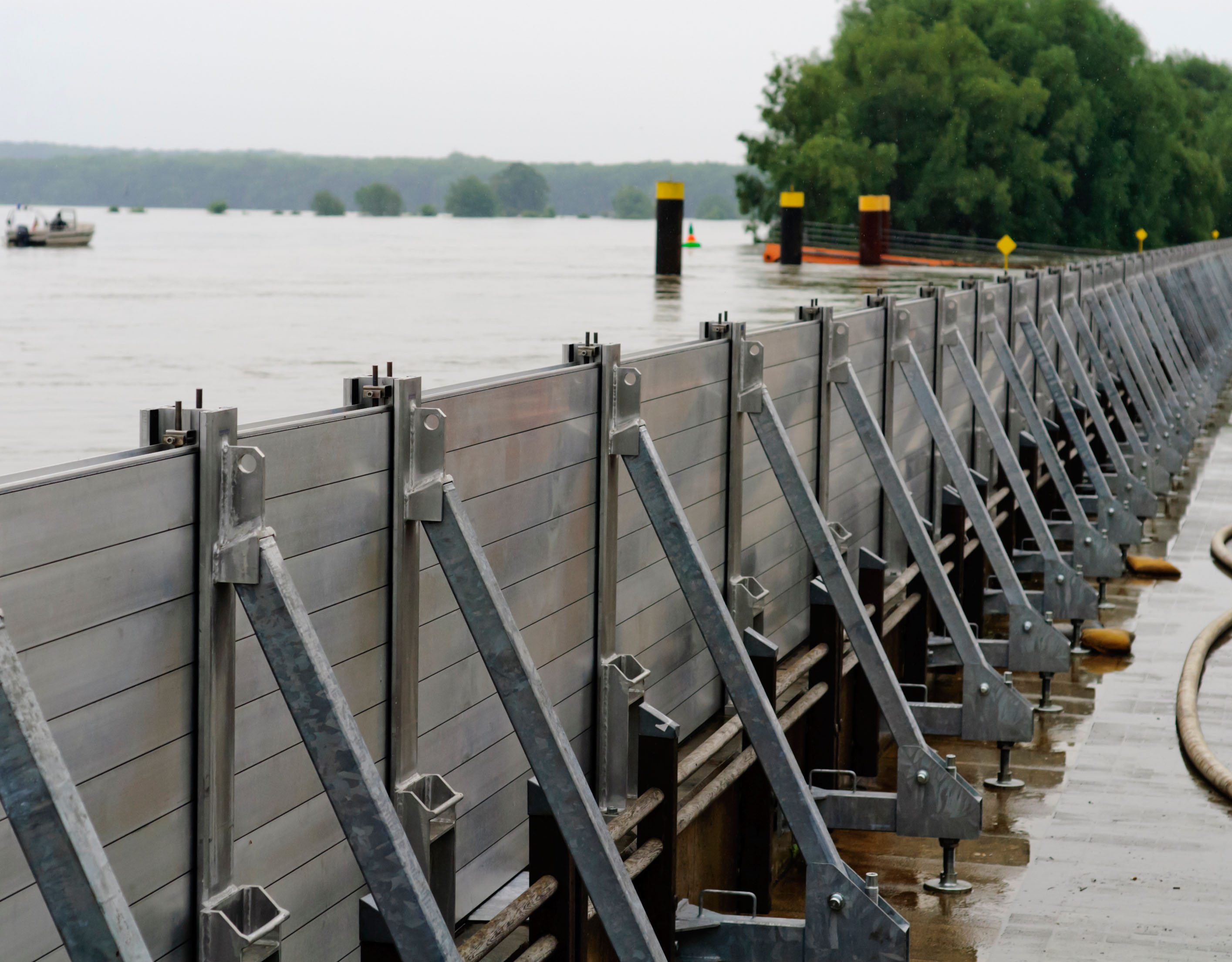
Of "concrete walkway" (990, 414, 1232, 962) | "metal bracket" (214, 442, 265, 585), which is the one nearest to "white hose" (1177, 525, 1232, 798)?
"concrete walkway" (990, 414, 1232, 962)

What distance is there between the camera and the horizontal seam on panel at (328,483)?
384cm

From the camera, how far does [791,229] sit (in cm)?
3394

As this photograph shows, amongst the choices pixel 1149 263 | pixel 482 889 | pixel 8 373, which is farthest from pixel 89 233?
pixel 482 889

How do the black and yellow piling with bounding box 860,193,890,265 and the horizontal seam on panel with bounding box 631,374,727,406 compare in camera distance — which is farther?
the black and yellow piling with bounding box 860,193,890,265

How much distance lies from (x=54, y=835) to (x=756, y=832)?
16.1ft

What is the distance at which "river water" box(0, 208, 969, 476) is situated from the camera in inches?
320

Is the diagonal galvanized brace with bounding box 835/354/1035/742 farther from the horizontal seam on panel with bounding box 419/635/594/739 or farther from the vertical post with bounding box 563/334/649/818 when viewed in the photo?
the horizontal seam on panel with bounding box 419/635/594/739

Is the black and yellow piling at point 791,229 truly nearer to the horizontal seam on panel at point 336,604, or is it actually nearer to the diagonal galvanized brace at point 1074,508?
the diagonal galvanized brace at point 1074,508

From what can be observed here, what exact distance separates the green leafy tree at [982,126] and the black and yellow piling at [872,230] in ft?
86.1

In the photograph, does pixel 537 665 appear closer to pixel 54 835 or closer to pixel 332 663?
pixel 332 663

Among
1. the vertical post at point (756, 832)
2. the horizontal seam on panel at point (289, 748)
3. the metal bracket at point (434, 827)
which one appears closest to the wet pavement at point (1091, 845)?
the vertical post at point (756, 832)

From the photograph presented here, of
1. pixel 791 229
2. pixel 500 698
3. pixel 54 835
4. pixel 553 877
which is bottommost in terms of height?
pixel 553 877

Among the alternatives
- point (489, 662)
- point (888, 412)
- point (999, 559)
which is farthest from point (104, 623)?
point (888, 412)

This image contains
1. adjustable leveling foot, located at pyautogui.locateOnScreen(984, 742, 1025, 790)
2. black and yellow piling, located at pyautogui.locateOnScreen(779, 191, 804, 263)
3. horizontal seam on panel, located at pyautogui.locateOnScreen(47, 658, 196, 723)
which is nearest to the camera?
horizontal seam on panel, located at pyautogui.locateOnScreen(47, 658, 196, 723)
